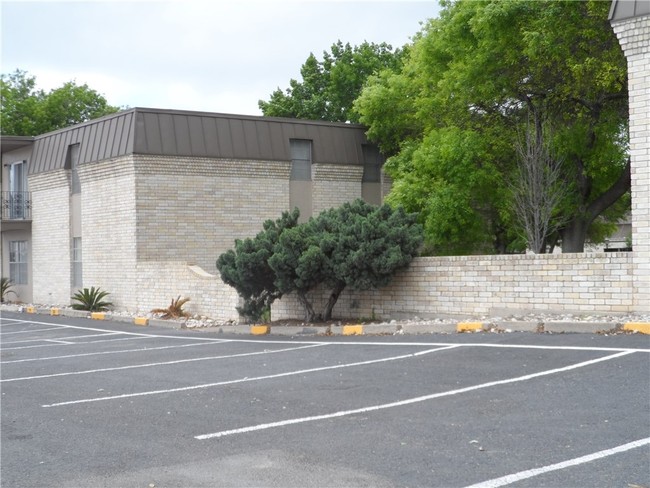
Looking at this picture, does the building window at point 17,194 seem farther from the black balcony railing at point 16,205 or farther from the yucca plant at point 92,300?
the yucca plant at point 92,300

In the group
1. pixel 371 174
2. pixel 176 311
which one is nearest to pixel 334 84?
pixel 371 174

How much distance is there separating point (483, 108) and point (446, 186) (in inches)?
112

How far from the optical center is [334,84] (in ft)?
139

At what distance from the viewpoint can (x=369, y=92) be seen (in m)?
29.8

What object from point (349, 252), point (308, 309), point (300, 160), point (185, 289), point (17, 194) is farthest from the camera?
point (17, 194)

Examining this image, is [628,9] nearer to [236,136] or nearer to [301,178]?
[236,136]

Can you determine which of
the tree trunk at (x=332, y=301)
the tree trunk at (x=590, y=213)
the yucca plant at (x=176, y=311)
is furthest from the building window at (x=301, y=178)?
the tree trunk at (x=332, y=301)

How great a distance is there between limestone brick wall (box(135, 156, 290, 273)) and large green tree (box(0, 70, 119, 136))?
2713 centimetres

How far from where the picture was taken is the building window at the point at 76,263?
29844mm

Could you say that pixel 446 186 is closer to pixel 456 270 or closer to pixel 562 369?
pixel 456 270

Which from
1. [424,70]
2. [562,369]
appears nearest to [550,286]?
[562,369]

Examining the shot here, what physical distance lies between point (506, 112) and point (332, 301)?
9704mm

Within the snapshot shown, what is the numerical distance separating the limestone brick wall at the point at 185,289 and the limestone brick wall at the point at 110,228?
1.92 ft

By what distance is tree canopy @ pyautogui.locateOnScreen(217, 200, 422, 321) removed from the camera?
18172 millimetres
